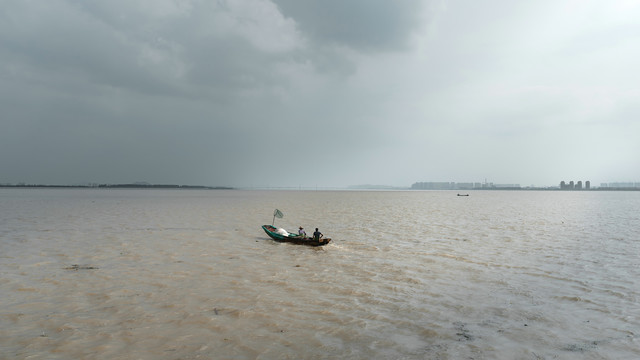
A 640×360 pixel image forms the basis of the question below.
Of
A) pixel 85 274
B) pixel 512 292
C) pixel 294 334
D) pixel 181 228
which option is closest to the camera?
pixel 294 334

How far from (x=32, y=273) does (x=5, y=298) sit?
363cm

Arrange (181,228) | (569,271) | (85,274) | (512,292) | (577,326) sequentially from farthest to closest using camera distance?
(181,228) < (569,271) < (85,274) < (512,292) < (577,326)

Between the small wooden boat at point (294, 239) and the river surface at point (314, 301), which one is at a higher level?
the small wooden boat at point (294, 239)

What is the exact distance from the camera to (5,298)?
1090 cm

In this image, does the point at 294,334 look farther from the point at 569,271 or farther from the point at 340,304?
the point at 569,271

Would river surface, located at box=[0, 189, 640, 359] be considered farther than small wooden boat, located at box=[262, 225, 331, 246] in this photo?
No

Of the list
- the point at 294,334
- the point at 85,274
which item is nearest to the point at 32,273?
the point at 85,274

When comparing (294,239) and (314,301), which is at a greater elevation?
(294,239)

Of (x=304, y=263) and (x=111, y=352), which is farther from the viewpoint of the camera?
(x=304, y=263)

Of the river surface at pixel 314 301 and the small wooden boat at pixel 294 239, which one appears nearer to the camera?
the river surface at pixel 314 301

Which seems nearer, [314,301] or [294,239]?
[314,301]

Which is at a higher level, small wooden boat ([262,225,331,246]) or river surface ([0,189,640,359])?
small wooden boat ([262,225,331,246])

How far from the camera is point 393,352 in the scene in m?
7.61

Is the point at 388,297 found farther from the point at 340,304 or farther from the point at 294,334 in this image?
the point at 294,334
